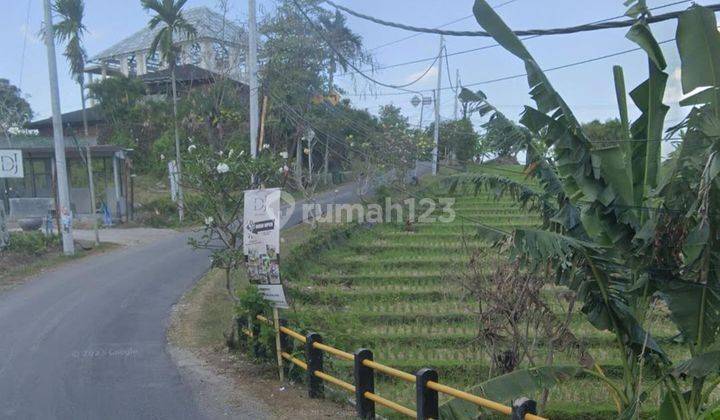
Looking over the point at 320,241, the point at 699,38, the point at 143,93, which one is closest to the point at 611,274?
the point at 699,38

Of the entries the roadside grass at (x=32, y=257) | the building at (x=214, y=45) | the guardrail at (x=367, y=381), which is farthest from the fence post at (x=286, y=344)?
the building at (x=214, y=45)

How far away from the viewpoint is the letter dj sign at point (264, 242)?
8766mm

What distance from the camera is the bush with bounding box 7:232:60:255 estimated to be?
779 inches

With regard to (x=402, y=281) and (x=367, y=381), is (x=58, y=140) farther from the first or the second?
(x=367, y=381)

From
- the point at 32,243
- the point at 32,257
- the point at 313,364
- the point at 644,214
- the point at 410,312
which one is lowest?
the point at 410,312

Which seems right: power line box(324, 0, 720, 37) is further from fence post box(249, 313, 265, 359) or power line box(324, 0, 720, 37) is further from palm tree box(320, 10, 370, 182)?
palm tree box(320, 10, 370, 182)

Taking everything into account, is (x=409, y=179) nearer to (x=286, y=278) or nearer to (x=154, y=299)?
(x=286, y=278)

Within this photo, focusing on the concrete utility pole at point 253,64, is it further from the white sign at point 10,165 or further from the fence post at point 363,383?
the white sign at point 10,165

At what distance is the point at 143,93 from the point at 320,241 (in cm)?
2247

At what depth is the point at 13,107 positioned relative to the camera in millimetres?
49125

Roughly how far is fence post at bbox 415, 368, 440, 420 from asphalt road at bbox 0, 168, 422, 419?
9.48 ft

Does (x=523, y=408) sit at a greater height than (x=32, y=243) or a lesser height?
lesser

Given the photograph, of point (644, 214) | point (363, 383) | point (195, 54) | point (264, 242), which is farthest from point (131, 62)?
point (644, 214)

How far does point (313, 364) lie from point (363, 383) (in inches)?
43.4
